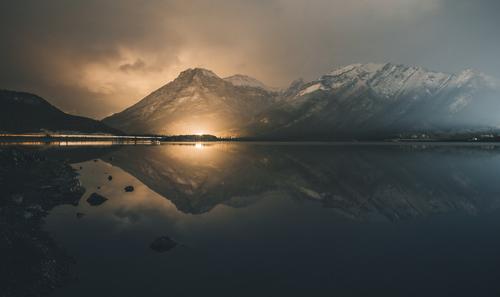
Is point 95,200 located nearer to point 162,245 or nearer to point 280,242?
point 162,245

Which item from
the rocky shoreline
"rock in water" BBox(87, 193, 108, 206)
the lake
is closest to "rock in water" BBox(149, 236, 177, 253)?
the lake

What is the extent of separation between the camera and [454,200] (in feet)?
138

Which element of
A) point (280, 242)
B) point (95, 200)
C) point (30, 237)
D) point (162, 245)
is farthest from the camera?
point (95, 200)

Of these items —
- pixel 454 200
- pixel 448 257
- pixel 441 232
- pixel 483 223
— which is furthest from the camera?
pixel 454 200

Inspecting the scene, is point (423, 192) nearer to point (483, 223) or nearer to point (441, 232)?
point (483, 223)

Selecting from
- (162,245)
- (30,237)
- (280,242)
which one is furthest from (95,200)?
(280,242)

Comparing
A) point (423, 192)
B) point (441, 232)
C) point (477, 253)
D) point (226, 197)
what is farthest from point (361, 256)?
point (423, 192)

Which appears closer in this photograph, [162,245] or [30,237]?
[162,245]

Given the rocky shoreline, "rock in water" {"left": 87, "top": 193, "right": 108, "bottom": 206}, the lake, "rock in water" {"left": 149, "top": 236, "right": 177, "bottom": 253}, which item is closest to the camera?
the rocky shoreline

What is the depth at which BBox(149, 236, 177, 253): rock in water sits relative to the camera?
22.5m

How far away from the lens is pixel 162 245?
74.7ft

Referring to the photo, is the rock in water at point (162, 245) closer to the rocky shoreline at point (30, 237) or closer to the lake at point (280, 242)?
the lake at point (280, 242)

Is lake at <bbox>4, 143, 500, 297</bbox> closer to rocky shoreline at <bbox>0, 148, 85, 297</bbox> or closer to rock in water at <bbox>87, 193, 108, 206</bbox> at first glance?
rock in water at <bbox>87, 193, 108, 206</bbox>

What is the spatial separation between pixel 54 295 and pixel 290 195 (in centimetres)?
3436
